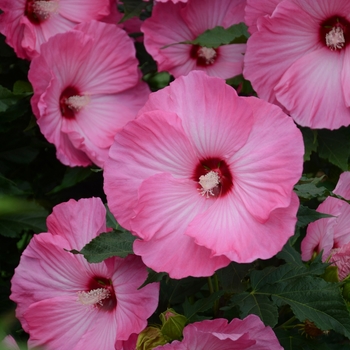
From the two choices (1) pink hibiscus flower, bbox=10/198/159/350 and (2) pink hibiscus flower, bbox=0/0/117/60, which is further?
(2) pink hibiscus flower, bbox=0/0/117/60

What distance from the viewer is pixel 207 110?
0.92 meters

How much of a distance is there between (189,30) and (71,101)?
30 centimetres

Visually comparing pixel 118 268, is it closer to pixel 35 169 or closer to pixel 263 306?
pixel 263 306

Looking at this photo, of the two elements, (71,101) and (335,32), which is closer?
(335,32)

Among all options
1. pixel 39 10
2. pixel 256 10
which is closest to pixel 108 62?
pixel 39 10

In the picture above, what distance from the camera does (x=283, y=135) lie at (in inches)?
34.2

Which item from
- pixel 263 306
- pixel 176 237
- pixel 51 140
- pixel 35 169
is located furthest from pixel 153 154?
pixel 35 169

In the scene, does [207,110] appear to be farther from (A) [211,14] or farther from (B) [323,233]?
(A) [211,14]

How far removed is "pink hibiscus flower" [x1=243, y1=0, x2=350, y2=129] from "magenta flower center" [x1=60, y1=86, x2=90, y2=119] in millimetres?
384

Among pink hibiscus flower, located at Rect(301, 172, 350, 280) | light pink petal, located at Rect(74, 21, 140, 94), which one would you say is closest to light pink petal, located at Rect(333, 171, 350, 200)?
pink hibiscus flower, located at Rect(301, 172, 350, 280)

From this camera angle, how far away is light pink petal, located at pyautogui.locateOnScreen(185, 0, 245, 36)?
1.37 m

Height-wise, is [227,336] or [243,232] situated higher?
[243,232]

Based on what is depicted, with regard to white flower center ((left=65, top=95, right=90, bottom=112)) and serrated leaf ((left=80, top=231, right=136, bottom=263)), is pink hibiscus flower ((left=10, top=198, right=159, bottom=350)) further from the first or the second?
white flower center ((left=65, top=95, right=90, bottom=112))

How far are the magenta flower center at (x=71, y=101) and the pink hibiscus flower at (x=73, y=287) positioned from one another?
1.25ft
